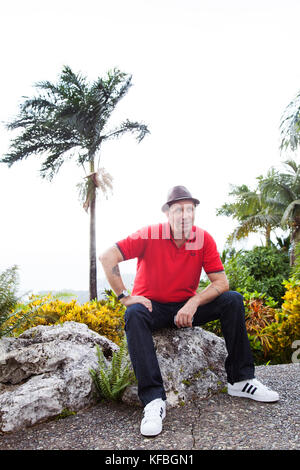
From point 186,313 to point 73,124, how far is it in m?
16.0

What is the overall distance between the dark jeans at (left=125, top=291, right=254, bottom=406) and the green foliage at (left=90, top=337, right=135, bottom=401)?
0.26 m

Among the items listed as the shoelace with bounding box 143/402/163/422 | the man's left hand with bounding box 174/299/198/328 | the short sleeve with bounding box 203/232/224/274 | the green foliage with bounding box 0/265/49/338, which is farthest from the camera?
the green foliage with bounding box 0/265/49/338

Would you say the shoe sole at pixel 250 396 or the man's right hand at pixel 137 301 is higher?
the man's right hand at pixel 137 301

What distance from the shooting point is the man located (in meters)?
3.33

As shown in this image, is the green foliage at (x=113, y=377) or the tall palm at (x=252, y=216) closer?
the green foliage at (x=113, y=377)

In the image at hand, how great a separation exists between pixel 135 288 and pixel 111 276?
30cm

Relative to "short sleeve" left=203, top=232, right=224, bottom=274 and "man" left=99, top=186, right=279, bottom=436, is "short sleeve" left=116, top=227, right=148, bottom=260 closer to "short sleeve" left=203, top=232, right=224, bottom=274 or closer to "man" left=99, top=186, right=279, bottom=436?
"man" left=99, top=186, right=279, bottom=436

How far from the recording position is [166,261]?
3430mm

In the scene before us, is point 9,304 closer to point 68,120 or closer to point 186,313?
point 186,313

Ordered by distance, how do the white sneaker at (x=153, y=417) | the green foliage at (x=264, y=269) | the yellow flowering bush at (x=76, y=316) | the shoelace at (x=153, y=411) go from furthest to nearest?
the green foliage at (x=264, y=269)
the yellow flowering bush at (x=76, y=316)
the shoelace at (x=153, y=411)
the white sneaker at (x=153, y=417)

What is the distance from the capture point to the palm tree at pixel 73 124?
17.8m

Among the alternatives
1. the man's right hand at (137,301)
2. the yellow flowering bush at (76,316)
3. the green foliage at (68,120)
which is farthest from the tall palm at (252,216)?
the man's right hand at (137,301)

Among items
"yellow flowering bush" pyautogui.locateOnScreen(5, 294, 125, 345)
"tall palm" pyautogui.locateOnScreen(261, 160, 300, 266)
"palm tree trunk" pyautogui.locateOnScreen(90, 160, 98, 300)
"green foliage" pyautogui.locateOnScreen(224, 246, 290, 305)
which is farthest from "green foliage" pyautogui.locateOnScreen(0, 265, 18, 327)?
"tall palm" pyautogui.locateOnScreen(261, 160, 300, 266)

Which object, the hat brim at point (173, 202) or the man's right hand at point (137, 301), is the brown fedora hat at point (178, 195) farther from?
the man's right hand at point (137, 301)
